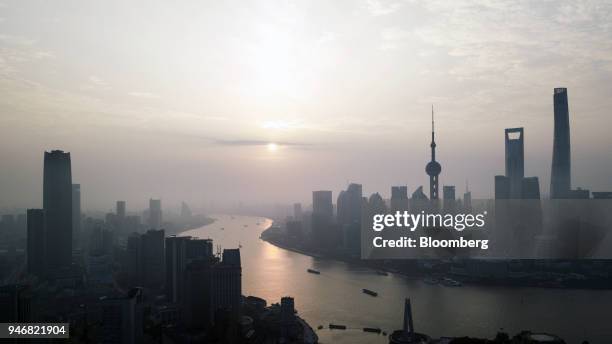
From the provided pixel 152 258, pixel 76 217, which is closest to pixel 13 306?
pixel 152 258

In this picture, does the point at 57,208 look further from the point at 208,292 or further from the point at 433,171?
the point at 433,171

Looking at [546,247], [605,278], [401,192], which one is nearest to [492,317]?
[605,278]

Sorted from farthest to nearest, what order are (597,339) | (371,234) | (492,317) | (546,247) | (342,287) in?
(371,234) < (546,247) < (342,287) < (492,317) < (597,339)

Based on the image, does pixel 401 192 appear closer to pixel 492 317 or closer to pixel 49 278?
pixel 492 317

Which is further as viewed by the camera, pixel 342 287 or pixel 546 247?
pixel 546 247

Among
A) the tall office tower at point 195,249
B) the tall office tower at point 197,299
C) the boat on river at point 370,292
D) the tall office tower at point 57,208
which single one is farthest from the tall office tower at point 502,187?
the tall office tower at point 57,208

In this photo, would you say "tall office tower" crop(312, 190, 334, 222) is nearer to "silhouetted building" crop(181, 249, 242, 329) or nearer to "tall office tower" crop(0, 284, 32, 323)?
"silhouetted building" crop(181, 249, 242, 329)
